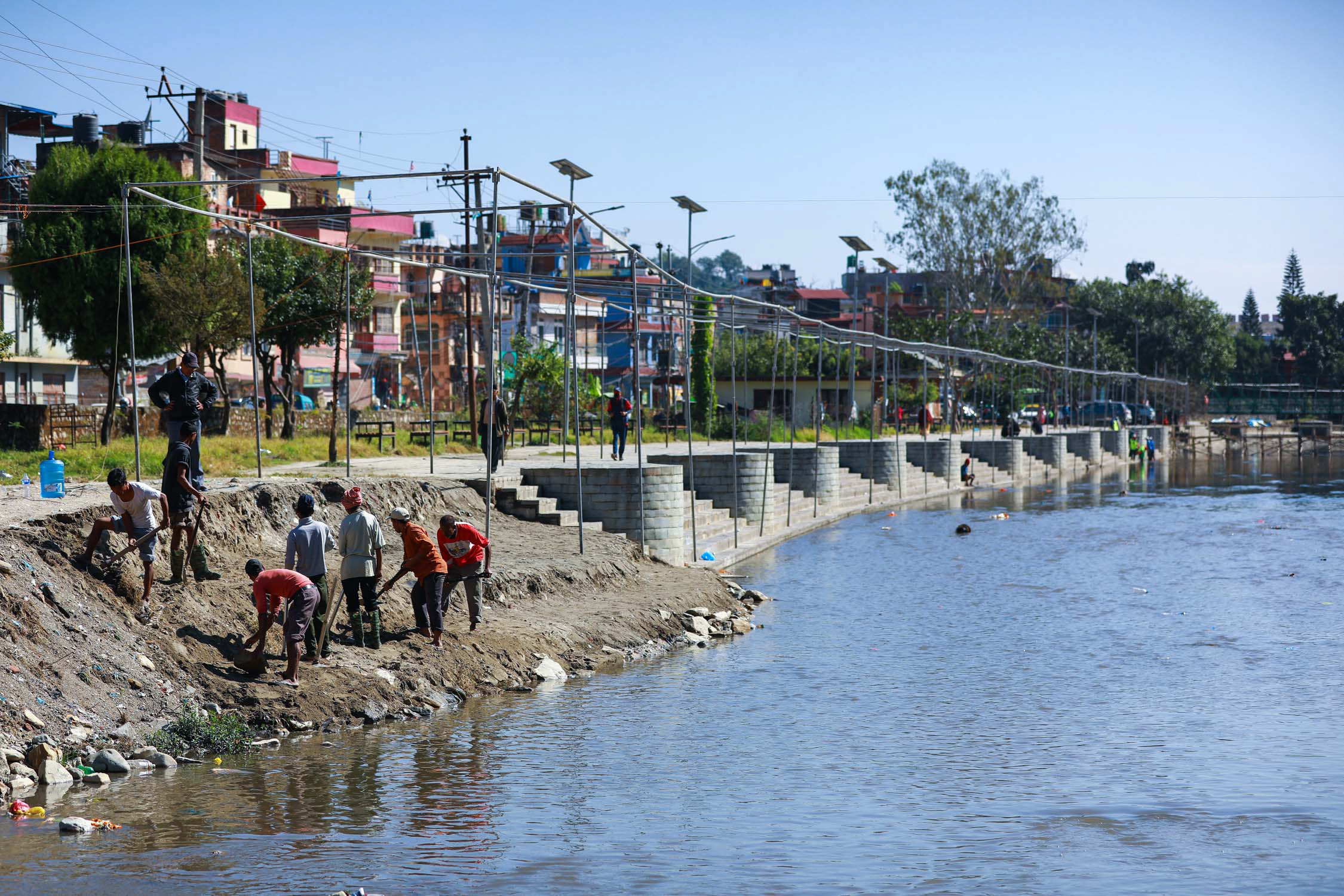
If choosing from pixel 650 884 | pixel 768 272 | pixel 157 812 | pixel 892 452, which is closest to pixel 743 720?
pixel 650 884

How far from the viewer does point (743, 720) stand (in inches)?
523

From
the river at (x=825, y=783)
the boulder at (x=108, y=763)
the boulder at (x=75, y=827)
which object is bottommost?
the river at (x=825, y=783)

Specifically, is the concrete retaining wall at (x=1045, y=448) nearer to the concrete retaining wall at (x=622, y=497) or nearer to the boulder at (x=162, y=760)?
the concrete retaining wall at (x=622, y=497)

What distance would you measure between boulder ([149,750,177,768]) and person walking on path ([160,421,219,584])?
2.32 m

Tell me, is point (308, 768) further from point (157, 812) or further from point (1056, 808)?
point (1056, 808)

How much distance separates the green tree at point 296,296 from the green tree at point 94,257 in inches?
134

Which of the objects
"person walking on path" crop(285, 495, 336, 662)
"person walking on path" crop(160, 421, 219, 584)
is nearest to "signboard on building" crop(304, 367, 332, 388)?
"person walking on path" crop(160, 421, 219, 584)

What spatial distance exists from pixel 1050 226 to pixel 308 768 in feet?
211

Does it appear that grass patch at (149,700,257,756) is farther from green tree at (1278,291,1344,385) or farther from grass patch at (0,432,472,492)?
green tree at (1278,291,1344,385)

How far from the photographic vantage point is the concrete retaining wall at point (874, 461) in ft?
133

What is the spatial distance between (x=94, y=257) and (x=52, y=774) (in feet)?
75.6

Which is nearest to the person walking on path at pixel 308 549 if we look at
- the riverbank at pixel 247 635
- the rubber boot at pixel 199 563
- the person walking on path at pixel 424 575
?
the riverbank at pixel 247 635

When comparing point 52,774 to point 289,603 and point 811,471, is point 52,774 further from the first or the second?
point 811,471

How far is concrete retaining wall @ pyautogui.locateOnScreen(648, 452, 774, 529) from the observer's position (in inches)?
1105
